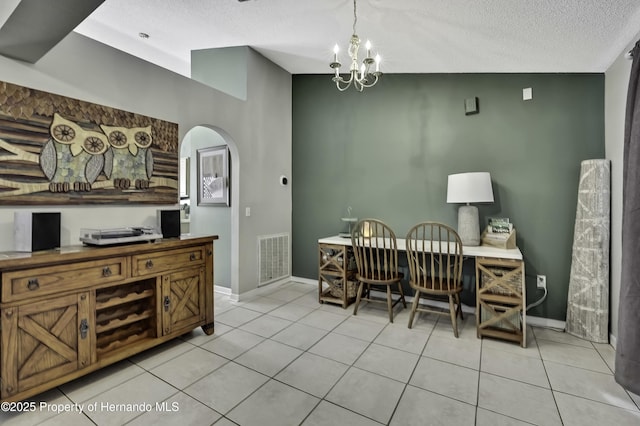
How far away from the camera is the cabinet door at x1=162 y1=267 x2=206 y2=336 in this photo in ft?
7.48

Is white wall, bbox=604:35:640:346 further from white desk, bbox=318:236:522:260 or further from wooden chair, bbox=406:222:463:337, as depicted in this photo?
wooden chair, bbox=406:222:463:337

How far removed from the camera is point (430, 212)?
336cm

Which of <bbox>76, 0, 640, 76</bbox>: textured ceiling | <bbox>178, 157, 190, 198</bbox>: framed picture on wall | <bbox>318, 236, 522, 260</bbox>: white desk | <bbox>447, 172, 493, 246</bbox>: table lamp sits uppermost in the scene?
<bbox>76, 0, 640, 76</bbox>: textured ceiling

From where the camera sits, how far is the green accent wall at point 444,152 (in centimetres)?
276

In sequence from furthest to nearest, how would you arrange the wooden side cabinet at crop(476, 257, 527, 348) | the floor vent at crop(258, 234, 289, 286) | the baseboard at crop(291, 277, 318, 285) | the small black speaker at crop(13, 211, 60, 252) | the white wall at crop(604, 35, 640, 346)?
the baseboard at crop(291, 277, 318, 285) → the floor vent at crop(258, 234, 289, 286) → the wooden side cabinet at crop(476, 257, 527, 348) → the white wall at crop(604, 35, 640, 346) → the small black speaker at crop(13, 211, 60, 252)

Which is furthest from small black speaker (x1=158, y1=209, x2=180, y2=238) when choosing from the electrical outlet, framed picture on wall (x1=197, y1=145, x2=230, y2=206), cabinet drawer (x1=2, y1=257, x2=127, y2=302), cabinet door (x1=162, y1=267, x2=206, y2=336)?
the electrical outlet

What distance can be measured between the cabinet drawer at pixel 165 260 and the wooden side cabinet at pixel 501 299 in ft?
7.95

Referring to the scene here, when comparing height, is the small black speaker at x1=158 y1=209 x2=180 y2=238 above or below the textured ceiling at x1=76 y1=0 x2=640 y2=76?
below

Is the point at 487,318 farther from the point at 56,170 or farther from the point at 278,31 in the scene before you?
the point at 56,170

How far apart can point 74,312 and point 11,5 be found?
1.67 m

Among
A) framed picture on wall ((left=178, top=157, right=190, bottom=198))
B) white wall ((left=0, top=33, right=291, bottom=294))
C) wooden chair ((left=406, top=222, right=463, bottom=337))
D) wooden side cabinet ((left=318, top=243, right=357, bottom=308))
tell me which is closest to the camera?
white wall ((left=0, top=33, right=291, bottom=294))

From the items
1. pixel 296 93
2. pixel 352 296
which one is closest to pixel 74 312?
pixel 352 296

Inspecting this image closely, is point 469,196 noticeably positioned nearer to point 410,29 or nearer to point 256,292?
point 410,29

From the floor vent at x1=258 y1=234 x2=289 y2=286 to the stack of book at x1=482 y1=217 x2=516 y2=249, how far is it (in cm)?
248
